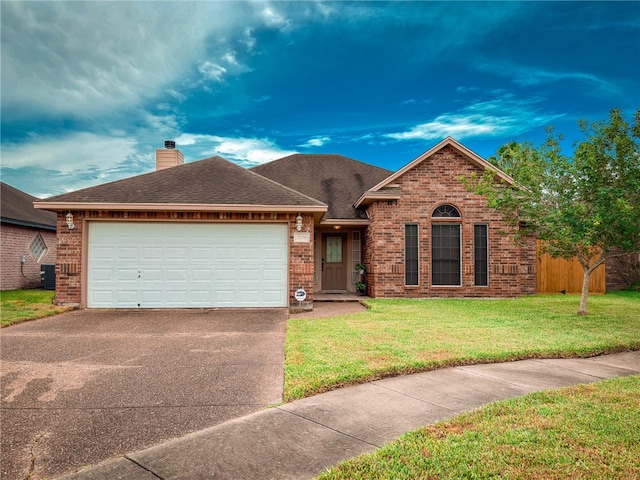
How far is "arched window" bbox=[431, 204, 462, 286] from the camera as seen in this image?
13711 mm

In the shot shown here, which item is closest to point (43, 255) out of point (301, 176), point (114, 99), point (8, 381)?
point (114, 99)

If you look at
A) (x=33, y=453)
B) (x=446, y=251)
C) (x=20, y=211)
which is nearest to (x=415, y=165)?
(x=446, y=251)

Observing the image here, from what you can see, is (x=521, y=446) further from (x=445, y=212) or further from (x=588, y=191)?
(x=445, y=212)

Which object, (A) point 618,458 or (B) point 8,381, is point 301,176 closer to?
(B) point 8,381

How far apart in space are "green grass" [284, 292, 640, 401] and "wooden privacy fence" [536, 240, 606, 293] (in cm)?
451

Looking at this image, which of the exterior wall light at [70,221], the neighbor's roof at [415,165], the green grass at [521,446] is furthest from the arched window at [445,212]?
the exterior wall light at [70,221]

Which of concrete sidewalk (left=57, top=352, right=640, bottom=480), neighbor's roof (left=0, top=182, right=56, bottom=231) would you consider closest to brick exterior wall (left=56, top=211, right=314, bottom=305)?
concrete sidewalk (left=57, top=352, right=640, bottom=480)

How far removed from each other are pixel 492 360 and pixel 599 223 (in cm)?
485

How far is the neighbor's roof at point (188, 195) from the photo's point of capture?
10773 mm

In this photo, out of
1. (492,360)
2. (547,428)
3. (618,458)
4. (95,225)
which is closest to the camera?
(618,458)

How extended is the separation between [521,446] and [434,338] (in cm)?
402

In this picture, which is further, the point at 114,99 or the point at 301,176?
the point at 301,176

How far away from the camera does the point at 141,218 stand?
Answer: 1107 cm

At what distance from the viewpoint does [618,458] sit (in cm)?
297
